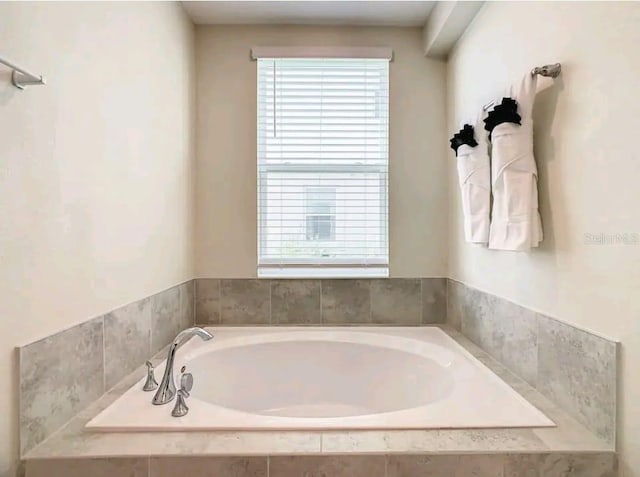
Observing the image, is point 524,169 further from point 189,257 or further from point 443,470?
point 189,257

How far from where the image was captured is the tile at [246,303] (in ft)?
7.34

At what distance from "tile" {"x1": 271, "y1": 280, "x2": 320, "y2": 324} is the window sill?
2.6 inches

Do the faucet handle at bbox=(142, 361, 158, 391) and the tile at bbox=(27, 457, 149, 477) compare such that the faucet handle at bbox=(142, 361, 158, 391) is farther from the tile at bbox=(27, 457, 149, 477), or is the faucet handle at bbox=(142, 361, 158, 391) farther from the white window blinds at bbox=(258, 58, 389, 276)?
the white window blinds at bbox=(258, 58, 389, 276)

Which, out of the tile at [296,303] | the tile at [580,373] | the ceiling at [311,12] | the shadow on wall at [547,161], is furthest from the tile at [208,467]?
the ceiling at [311,12]

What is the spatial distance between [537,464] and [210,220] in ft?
6.42

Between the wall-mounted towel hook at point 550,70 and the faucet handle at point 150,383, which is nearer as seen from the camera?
the wall-mounted towel hook at point 550,70

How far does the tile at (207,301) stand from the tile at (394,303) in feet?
3.21

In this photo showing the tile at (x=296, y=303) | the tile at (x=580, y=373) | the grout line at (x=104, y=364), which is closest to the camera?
the tile at (x=580, y=373)

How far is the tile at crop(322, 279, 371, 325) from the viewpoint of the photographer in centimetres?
223

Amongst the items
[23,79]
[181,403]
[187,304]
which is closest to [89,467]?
[181,403]

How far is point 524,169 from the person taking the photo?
4.21ft

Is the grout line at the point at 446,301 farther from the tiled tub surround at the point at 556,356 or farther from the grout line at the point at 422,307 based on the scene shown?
the tiled tub surround at the point at 556,356

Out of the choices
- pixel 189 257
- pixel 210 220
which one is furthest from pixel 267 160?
pixel 189 257

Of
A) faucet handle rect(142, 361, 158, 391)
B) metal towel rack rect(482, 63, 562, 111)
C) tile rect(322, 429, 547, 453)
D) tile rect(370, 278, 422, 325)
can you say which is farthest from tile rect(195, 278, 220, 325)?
metal towel rack rect(482, 63, 562, 111)
